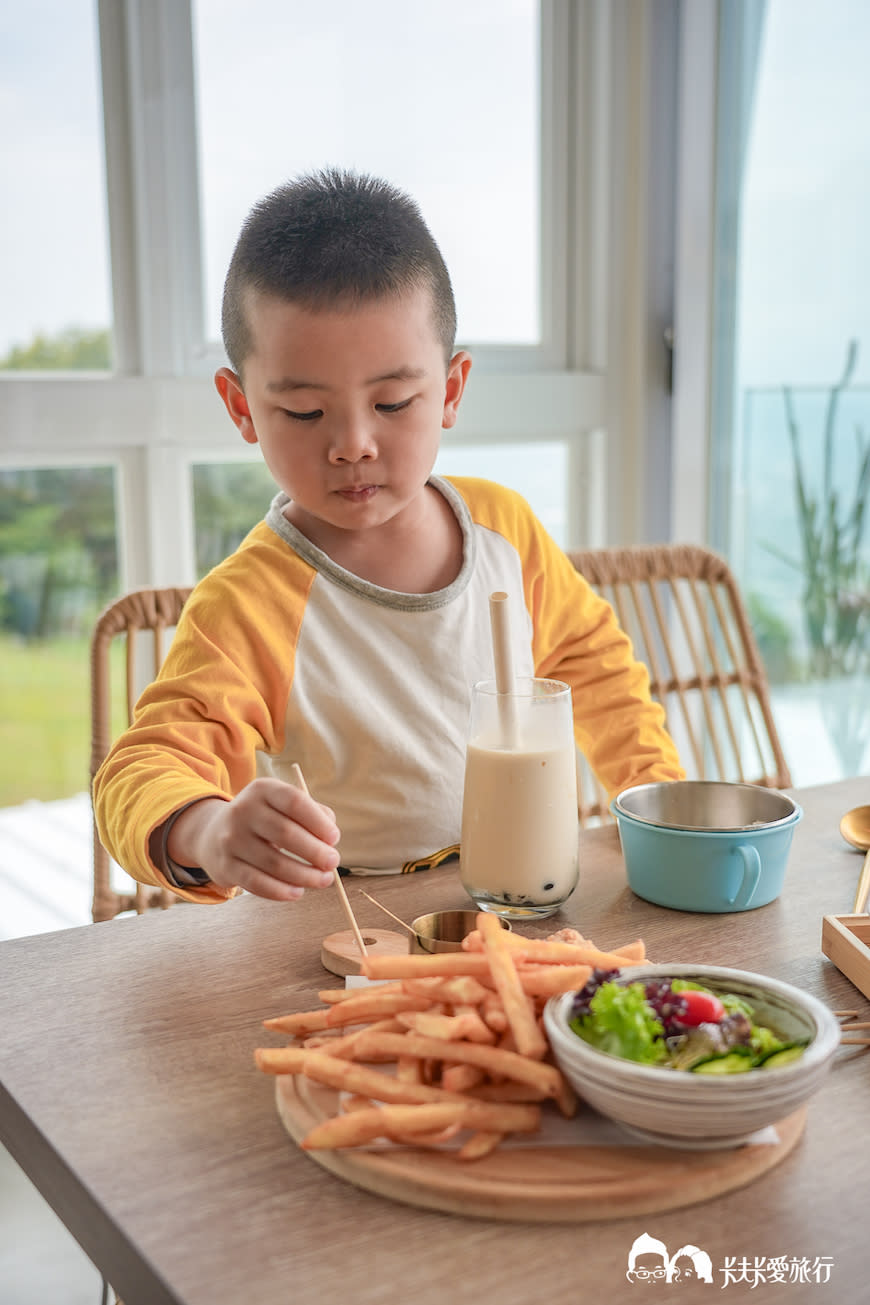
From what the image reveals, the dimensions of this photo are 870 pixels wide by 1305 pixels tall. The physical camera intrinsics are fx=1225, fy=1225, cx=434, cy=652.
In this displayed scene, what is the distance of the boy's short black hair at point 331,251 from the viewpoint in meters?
1.03

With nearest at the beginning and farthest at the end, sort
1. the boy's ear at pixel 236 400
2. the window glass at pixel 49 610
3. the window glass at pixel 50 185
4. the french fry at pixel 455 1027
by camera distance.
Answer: the french fry at pixel 455 1027 → the boy's ear at pixel 236 400 → the window glass at pixel 50 185 → the window glass at pixel 49 610

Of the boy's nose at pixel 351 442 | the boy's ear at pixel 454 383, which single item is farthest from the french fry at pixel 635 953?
the boy's ear at pixel 454 383

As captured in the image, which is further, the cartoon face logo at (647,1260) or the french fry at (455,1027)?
the french fry at (455,1027)

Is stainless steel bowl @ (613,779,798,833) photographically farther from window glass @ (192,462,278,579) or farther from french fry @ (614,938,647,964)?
window glass @ (192,462,278,579)

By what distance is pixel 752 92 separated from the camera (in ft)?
7.39

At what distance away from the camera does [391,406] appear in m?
1.06

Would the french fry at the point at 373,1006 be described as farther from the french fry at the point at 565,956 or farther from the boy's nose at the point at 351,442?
the boy's nose at the point at 351,442

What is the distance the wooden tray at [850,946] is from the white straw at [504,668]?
26cm

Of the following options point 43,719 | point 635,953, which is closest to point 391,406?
point 635,953

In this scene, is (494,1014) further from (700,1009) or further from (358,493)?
(358,493)

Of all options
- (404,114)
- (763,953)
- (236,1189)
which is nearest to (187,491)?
(404,114)

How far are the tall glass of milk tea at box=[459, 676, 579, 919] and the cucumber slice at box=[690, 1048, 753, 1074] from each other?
1.08ft

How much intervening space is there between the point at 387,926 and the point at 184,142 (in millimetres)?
1420

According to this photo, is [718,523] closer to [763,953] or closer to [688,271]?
[688,271]
